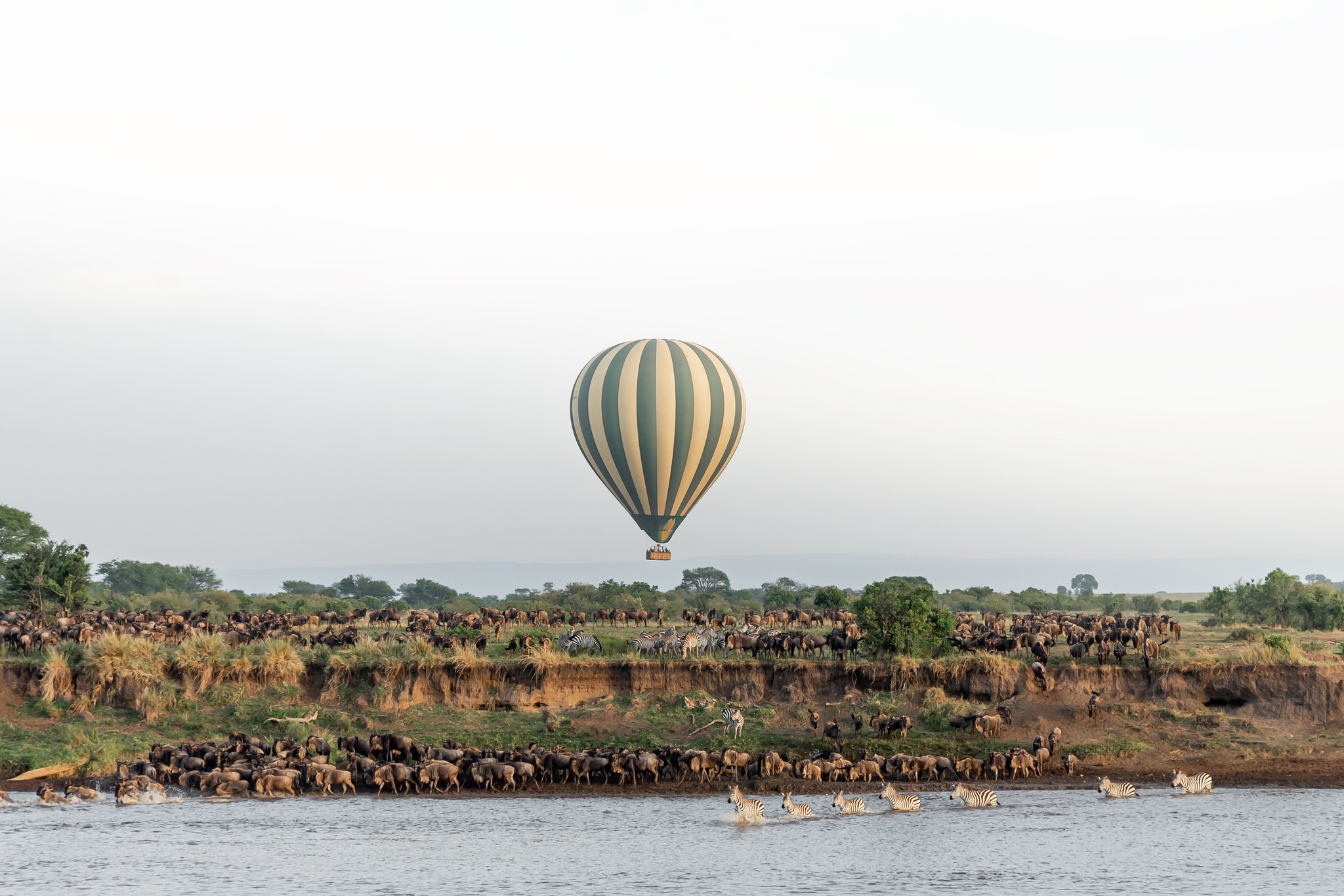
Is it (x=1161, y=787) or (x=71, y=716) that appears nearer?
(x=1161, y=787)

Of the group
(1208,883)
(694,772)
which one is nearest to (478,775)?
(694,772)

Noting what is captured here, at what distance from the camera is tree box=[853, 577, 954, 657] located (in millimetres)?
38031

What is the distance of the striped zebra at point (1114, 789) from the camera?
2967 cm

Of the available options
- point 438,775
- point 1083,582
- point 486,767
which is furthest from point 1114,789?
point 1083,582

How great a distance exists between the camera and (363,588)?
107125mm

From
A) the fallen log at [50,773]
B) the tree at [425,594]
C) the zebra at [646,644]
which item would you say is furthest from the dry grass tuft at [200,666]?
the tree at [425,594]

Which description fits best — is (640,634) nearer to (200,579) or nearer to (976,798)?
(976,798)

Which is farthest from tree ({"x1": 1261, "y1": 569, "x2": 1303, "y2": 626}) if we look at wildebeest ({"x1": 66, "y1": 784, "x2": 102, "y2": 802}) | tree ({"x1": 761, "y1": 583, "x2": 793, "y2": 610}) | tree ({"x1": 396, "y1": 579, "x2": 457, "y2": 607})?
tree ({"x1": 396, "y1": 579, "x2": 457, "y2": 607})

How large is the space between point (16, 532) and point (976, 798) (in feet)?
202

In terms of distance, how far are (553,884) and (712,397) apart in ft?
108

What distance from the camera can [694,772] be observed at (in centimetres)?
3186

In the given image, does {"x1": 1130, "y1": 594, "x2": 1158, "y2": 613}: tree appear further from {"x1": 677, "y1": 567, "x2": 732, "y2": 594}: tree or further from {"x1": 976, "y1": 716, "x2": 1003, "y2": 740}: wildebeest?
{"x1": 976, "y1": 716, "x2": 1003, "y2": 740}: wildebeest

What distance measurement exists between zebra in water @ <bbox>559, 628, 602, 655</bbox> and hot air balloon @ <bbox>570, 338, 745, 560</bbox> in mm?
13601

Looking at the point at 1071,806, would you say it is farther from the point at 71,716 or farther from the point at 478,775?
the point at 71,716
